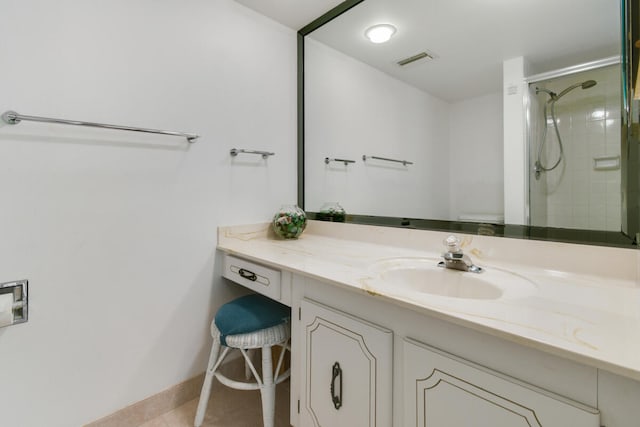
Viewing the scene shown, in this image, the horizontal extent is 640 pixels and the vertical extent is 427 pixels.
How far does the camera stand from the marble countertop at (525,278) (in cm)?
53

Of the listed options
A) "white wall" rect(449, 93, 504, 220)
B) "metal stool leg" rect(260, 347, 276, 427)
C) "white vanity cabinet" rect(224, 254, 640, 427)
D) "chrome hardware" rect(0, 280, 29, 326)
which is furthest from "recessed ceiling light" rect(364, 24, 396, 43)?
"chrome hardware" rect(0, 280, 29, 326)

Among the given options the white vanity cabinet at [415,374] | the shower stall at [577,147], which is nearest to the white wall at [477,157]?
the shower stall at [577,147]

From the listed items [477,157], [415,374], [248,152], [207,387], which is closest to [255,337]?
[207,387]

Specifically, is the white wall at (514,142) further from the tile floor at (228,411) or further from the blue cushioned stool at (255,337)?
the tile floor at (228,411)

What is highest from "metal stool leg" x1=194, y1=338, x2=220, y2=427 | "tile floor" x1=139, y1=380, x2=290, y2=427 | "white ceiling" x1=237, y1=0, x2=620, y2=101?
"white ceiling" x1=237, y1=0, x2=620, y2=101

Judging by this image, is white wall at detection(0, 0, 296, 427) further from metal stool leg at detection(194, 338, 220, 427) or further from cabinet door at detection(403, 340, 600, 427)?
cabinet door at detection(403, 340, 600, 427)

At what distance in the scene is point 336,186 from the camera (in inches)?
69.8

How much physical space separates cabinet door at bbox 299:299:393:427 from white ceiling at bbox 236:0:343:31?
1.52 m

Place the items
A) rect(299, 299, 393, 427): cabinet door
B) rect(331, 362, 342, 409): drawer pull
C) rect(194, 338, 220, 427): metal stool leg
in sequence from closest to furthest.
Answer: rect(299, 299, 393, 427): cabinet door, rect(331, 362, 342, 409): drawer pull, rect(194, 338, 220, 427): metal stool leg

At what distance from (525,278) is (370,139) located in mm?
1024

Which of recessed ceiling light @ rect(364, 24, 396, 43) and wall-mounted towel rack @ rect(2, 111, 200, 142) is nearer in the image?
wall-mounted towel rack @ rect(2, 111, 200, 142)

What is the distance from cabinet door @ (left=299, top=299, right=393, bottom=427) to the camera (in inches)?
31.3

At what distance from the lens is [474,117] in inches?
→ 46.6

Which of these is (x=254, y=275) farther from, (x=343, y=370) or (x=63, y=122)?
(x=63, y=122)
